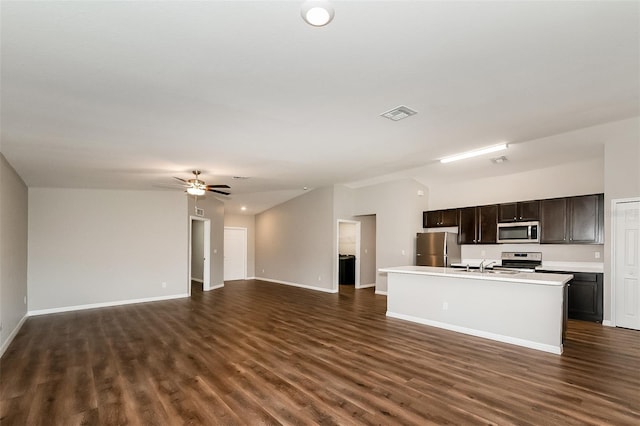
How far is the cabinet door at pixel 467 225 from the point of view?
692 centimetres

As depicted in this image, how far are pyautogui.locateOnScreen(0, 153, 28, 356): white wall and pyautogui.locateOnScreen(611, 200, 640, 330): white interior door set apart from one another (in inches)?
332

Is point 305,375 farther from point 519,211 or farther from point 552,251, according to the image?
Result: point 552,251

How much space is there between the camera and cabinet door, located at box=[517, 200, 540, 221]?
6035 mm

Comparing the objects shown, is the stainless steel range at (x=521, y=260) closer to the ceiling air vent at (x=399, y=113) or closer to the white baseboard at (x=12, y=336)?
the ceiling air vent at (x=399, y=113)

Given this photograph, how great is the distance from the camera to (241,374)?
3.27 meters

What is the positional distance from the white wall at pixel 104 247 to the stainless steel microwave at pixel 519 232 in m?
6.91

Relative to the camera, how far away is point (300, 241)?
9336 millimetres

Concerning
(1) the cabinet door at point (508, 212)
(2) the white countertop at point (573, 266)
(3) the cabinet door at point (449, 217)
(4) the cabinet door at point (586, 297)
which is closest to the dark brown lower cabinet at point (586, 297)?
(4) the cabinet door at point (586, 297)

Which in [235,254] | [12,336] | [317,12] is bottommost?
[12,336]

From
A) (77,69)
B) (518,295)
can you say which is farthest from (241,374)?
(518,295)

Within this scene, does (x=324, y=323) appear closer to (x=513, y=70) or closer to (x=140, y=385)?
(x=140, y=385)

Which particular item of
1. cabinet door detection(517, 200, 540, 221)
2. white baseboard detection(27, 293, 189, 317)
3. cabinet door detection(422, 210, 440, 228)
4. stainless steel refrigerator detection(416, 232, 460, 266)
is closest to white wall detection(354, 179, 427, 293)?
cabinet door detection(422, 210, 440, 228)

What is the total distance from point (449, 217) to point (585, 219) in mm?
2430

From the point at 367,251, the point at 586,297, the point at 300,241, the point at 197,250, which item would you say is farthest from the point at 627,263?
the point at 197,250
